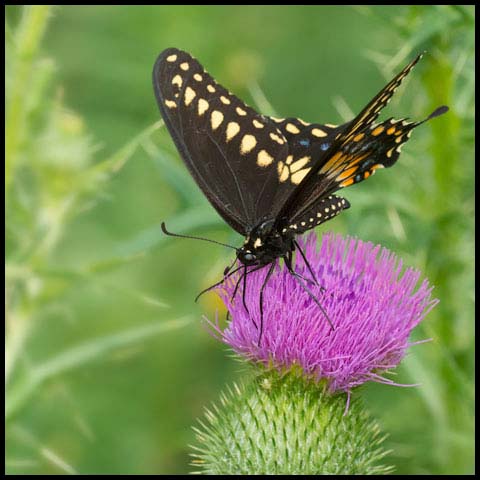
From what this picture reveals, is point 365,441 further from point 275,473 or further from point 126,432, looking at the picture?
point 126,432

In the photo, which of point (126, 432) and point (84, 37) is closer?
point (126, 432)

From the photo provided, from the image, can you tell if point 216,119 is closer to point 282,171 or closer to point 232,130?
point 232,130

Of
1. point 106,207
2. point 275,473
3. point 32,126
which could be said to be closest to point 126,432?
point 106,207

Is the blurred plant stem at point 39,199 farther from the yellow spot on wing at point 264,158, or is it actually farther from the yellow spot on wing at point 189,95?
the yellow spot on wing at point 264,158

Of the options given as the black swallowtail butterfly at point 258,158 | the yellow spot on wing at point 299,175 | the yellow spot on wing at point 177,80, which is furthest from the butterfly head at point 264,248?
the yellow spot on wing at point 177,80

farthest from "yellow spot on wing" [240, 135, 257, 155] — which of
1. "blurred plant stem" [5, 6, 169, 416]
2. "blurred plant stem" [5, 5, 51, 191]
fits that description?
"blurred plant stem" [5, 5, 51, 191]

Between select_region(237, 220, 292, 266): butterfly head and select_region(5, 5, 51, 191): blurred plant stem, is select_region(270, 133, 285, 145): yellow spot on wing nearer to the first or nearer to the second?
select_region(237, 220, 292, 266): butterfly head
